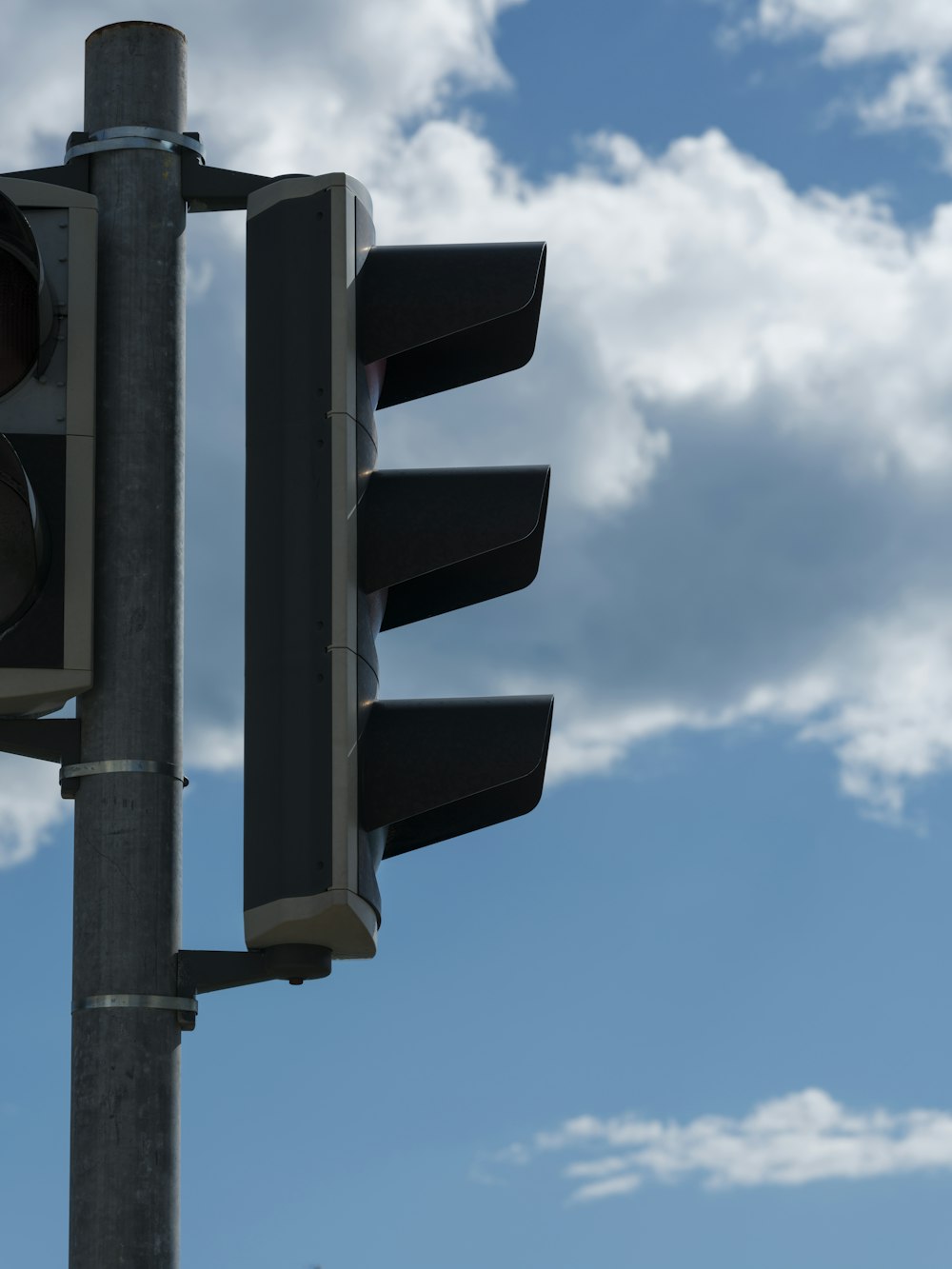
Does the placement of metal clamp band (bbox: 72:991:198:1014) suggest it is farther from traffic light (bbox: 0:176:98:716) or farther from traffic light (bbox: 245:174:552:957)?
traffic light (bbox: 0:176:98:716)

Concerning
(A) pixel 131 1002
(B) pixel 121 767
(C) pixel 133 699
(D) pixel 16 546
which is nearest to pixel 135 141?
(D) pixel 16 546

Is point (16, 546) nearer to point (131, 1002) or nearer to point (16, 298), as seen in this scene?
point (16, 298)

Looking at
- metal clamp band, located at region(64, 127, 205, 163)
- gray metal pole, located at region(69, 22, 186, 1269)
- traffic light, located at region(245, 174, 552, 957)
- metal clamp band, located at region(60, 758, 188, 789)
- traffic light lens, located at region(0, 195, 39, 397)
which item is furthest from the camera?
metal clamp band, located at region(64, 127, 205, 163)

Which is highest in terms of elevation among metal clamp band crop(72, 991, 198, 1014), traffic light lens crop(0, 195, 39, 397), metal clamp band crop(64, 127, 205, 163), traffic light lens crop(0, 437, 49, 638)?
metal clamp band crop(64, 127, 205, 163)

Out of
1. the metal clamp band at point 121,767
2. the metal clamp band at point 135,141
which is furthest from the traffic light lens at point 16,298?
the metal clamp band at point 121,767

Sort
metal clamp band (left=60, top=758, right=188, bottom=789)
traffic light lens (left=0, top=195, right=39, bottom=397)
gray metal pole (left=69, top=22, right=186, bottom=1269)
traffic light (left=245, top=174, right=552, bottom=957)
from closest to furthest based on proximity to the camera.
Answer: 1. gray metal pole (left=69, top=22, right=186, bottom=1269)
2. traffic light (left=245, top=174, right=552, bottom=957)
3. metal clamp band (left=60, top=758, right=188, bottom=789)
4. traffic light lens (left=0, top=195, right=39, bottom=397)

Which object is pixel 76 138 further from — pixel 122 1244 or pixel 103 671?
pixel 122 1244

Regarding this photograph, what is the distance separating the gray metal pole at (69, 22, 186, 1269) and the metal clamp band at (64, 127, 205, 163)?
2 cm

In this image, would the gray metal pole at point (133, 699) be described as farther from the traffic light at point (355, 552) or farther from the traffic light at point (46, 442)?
the traffic light at point (355, 552)

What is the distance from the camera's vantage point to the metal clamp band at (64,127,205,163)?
17.9 ft

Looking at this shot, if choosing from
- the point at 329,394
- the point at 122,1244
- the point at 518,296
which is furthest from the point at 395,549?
the point at 122,1244

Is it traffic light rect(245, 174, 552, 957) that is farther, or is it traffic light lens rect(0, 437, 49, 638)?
traffic light lens rect(0, 437, 49, 638)

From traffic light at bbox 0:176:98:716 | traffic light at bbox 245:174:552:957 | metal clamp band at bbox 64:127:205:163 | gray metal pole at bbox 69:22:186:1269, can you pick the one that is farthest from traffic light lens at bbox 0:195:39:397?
traffic light at bbox 245:174:552:957

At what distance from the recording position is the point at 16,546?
5.16m
